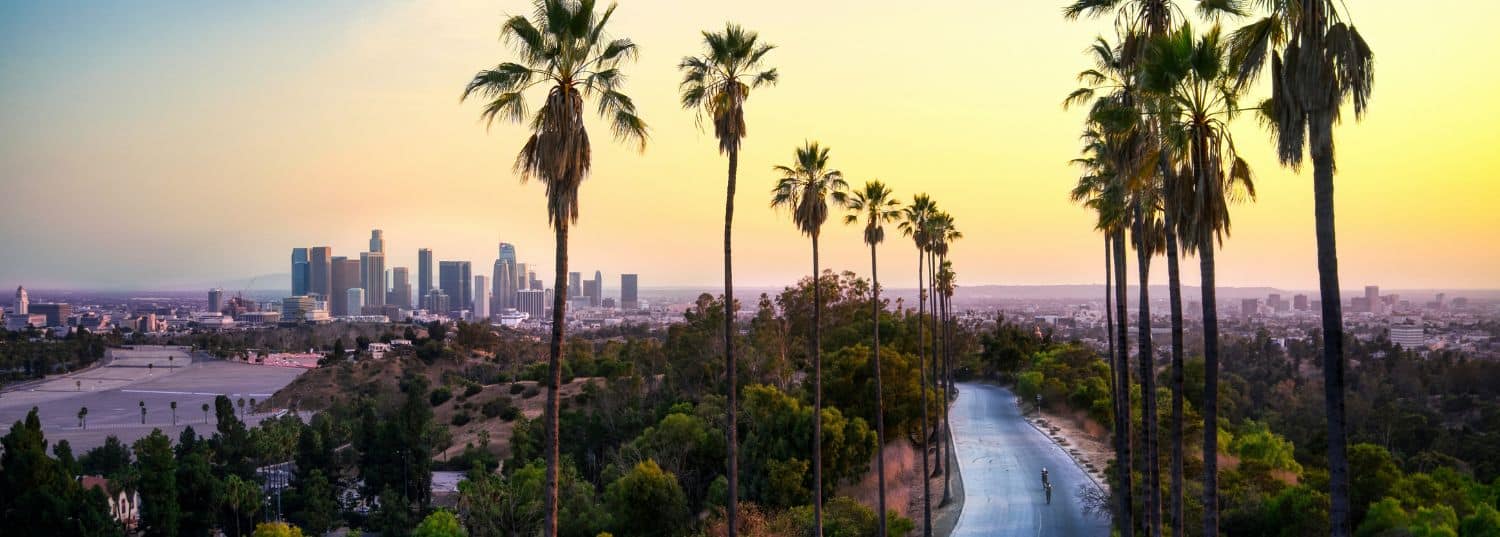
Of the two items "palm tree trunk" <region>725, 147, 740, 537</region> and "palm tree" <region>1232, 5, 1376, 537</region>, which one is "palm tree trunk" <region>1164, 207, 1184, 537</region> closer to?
"palm tree" <region>1232, 5, 1376, 537</region>

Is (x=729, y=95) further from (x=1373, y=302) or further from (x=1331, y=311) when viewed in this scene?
(x=1373, y=302)

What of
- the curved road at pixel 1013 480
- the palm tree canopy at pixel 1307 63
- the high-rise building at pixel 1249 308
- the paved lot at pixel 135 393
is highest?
the palm tree canopy at pixel 1307 63

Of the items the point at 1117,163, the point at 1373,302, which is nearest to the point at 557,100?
the point at 1117,163

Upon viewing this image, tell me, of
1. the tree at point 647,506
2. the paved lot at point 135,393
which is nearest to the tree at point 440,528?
the tree at point 647,506

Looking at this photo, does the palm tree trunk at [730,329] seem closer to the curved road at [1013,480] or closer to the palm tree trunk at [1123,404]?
the palm tree trunk at [1123,404]

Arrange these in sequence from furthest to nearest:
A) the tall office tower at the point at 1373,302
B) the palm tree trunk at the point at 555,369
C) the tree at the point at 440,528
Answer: the tall office tower at the point at 1373,302 < the tree at the point at 440,528 < the palm tree trunk at the point at 555,369

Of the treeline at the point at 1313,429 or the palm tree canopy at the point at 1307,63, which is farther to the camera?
the treeline at the point at 1313,429

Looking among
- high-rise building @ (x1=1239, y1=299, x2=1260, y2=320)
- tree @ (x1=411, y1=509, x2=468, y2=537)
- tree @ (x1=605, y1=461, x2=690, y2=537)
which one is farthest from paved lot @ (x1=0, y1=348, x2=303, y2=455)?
high-rise building @ (x1=1239, y1=299, x2=1260, y2=320)
